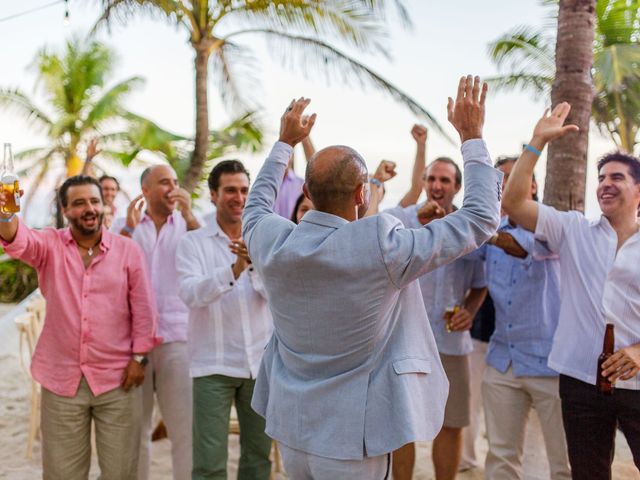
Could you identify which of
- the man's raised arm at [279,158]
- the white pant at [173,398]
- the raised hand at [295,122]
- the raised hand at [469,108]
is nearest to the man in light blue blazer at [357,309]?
the raised hand at [469,108]

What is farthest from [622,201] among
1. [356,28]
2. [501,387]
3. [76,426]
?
[356,28]

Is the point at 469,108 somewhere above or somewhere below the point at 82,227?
above

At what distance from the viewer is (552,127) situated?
11.1 feet

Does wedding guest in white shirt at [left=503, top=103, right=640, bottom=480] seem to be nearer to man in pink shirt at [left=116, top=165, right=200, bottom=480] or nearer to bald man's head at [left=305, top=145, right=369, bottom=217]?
bald man's head at [left=305, top=145, right=369, bottom=217]

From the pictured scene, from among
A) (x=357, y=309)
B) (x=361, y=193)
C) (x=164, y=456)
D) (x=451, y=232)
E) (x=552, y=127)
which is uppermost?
(x=552, y=127)

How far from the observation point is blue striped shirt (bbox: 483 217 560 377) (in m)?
4.01

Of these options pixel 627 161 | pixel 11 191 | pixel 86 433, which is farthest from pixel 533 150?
pixel 86 433

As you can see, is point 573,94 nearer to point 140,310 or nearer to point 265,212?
point 265,212

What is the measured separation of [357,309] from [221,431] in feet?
6.39

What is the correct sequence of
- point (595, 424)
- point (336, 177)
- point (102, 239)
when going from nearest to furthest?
point (336, 177) → point (595, 424) → point (102, 239)

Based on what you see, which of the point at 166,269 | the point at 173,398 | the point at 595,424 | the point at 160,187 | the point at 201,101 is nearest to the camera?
the point at 595,424

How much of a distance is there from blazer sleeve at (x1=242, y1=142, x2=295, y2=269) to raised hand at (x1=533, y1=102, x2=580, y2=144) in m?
1.34

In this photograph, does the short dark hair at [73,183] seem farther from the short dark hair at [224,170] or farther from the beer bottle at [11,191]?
the short dark hair at [224,170]

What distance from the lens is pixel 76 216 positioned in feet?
12.8
